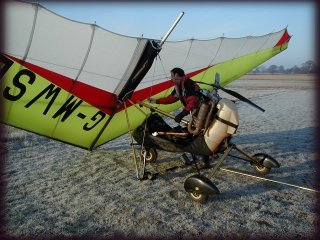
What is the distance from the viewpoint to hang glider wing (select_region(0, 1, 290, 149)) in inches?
176

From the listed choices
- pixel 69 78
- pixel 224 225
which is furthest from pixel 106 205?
pixel 69 78

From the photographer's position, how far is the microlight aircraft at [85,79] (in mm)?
4508

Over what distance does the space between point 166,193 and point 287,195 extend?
2104 mm

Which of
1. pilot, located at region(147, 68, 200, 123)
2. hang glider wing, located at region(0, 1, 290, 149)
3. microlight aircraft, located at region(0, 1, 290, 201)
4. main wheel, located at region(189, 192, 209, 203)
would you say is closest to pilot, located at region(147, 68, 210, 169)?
pilot, located at region(147, 68, 200, 123)

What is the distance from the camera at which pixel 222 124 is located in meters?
5.27

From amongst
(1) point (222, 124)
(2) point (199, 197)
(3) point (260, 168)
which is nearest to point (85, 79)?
(1) point (222, 124)

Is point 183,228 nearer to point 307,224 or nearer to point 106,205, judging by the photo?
point 106,205

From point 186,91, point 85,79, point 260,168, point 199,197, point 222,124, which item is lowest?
point 260,168

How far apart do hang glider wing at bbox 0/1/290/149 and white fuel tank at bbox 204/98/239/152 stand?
1590 millimetres

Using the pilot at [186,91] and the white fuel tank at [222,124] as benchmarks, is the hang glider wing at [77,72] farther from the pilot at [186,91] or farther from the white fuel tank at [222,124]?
the white fuel tank at [222,124]

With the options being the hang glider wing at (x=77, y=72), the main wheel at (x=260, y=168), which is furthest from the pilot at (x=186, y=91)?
the main wheel at (x=260, y=168)

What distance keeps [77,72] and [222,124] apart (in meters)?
2.68

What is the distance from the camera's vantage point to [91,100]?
603cm

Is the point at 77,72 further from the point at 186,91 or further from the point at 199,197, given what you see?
the point at 199,197
